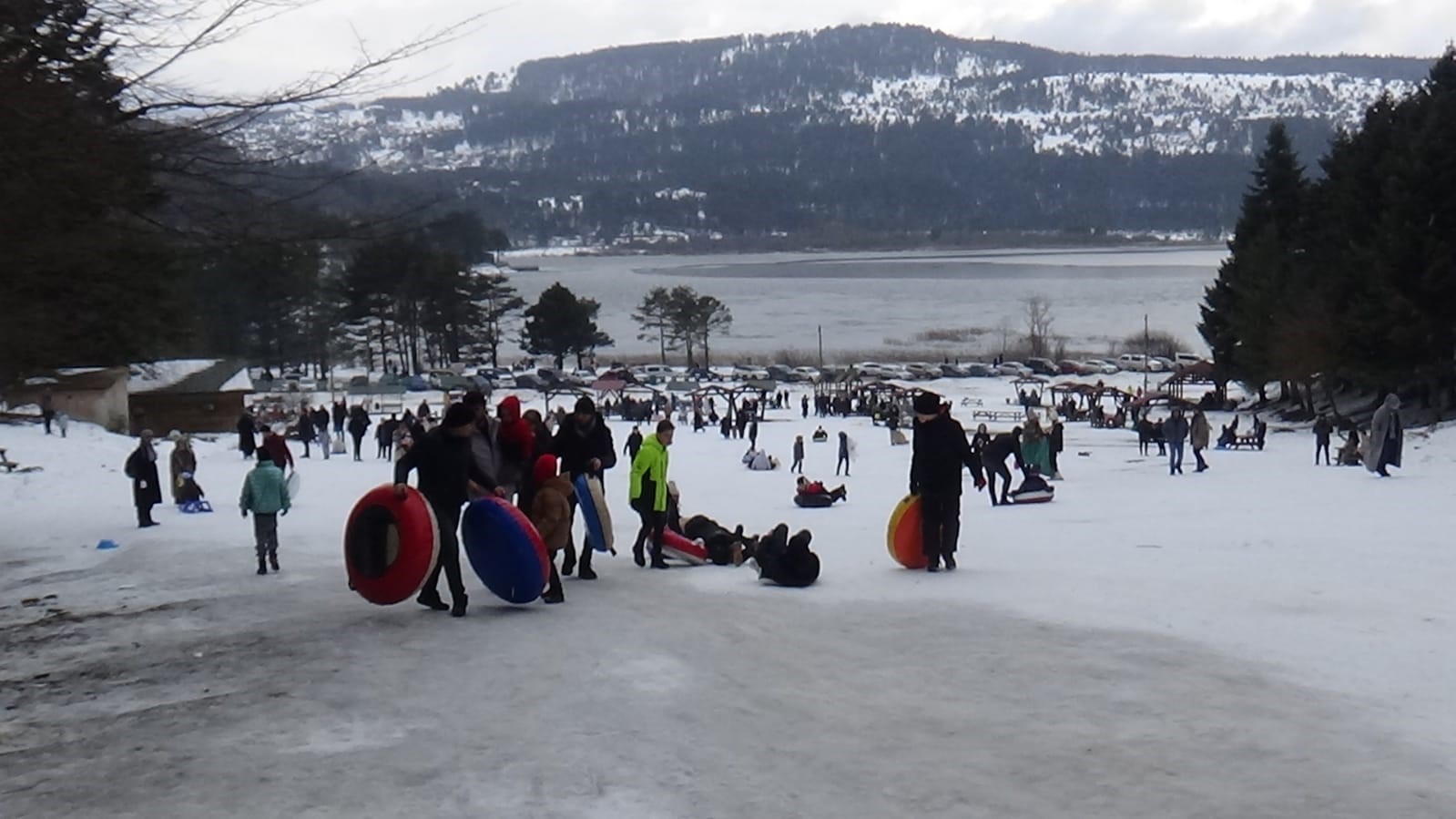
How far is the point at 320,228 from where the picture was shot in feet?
29.3

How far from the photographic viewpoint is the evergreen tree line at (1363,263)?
41.3 metres

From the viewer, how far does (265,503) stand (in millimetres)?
13719

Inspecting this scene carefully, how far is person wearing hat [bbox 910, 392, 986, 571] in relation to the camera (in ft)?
39.8

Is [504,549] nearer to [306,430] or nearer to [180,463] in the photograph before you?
[180,463]

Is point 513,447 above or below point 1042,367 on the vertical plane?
above

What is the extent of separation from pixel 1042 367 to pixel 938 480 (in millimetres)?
85840

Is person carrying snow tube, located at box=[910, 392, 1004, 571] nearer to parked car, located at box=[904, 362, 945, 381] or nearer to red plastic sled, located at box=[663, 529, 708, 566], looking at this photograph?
red plastic sled, located at box=[663, 529, 708, 566]

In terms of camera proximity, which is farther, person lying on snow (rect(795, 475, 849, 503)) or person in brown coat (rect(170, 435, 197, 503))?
person in brown coat (rect(170, 435, 197, 503))

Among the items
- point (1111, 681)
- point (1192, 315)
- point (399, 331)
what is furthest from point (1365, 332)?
point (1192, 315)

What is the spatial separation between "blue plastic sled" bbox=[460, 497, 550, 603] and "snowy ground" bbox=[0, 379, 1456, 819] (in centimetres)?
20

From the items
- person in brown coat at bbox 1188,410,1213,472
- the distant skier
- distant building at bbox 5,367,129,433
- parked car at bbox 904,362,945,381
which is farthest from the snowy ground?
parked car at bbox 904,362,945,381

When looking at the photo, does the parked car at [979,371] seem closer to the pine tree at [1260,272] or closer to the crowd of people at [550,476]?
the pine tree at [1260,272]

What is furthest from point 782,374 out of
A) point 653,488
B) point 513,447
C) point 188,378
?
point 513,447

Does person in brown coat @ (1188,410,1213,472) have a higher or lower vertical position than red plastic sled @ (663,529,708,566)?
lower
